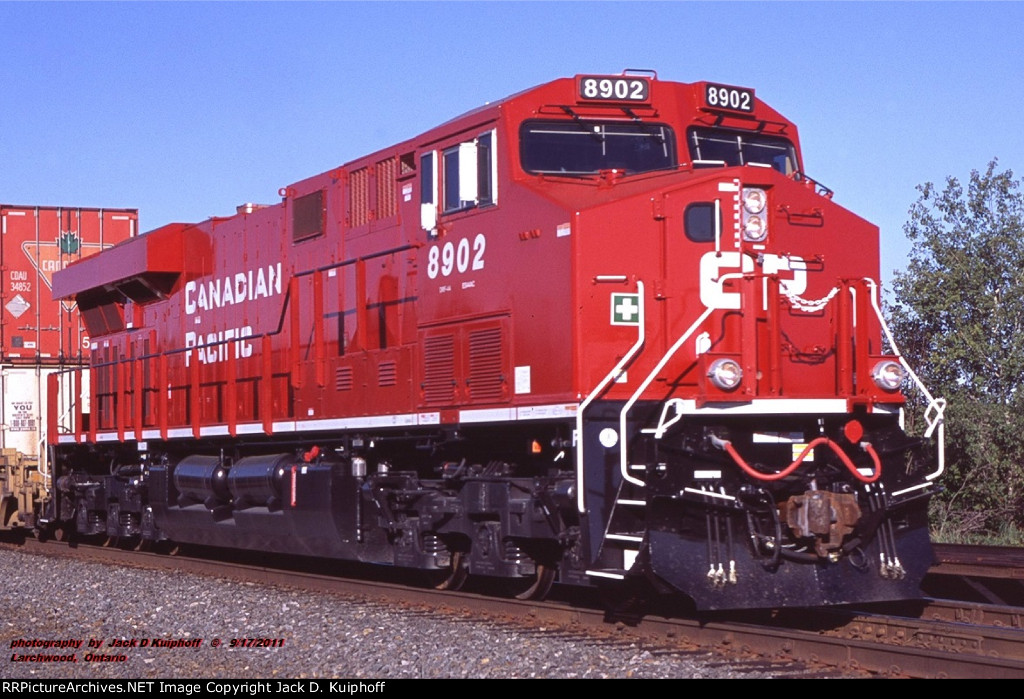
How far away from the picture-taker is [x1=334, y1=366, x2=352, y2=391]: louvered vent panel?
43.6 ft

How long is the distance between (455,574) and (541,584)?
128cm

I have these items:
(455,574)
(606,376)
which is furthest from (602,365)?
(455,574)

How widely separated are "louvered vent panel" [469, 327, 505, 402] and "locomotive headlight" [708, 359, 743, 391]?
6.82ft

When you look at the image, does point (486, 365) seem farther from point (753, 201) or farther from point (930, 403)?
point (930, 403)

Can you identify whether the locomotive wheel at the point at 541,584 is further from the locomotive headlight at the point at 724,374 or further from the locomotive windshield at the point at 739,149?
the locomotive windshield at the point at 739,149

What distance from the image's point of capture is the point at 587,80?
1097 cm

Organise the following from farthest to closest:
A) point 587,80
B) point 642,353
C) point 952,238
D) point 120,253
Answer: point 952,238
point 120,253
point 587,80
point 642,353

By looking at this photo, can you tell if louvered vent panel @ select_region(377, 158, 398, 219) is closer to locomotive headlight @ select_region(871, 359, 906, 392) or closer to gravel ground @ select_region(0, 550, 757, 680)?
gravel ground @ select_region(0, 550, 757, 680)

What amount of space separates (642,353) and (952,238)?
13.3m

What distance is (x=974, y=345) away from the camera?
20.1m

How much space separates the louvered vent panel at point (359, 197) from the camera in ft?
43.1
